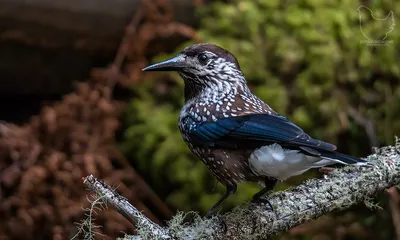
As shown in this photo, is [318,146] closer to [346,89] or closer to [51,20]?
[346,89]

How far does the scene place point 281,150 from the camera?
2006 millimetres

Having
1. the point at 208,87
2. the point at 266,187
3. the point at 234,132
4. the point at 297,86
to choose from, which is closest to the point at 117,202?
the point at 234,132

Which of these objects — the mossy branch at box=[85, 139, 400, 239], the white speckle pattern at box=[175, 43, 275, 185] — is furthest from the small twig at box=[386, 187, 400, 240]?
the white speckle pattern at box=[175, 43, 275, 185]

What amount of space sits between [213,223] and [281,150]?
30 cm

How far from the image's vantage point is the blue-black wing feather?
197 cm

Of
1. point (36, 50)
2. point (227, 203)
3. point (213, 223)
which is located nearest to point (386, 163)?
point (213, 223)

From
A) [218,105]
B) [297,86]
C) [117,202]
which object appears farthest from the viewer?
[297,86]

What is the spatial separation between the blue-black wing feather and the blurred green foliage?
1.03m

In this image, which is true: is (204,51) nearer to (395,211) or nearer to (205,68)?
(205,68)

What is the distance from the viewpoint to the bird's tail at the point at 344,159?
182cm

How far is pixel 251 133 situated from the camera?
208 cm

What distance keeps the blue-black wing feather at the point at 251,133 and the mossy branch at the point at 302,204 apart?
8.9 inches

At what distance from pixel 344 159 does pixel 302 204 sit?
13.0 inches

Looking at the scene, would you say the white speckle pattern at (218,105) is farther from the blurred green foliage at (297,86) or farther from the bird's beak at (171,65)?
the blurred green foliage at (297,86)
